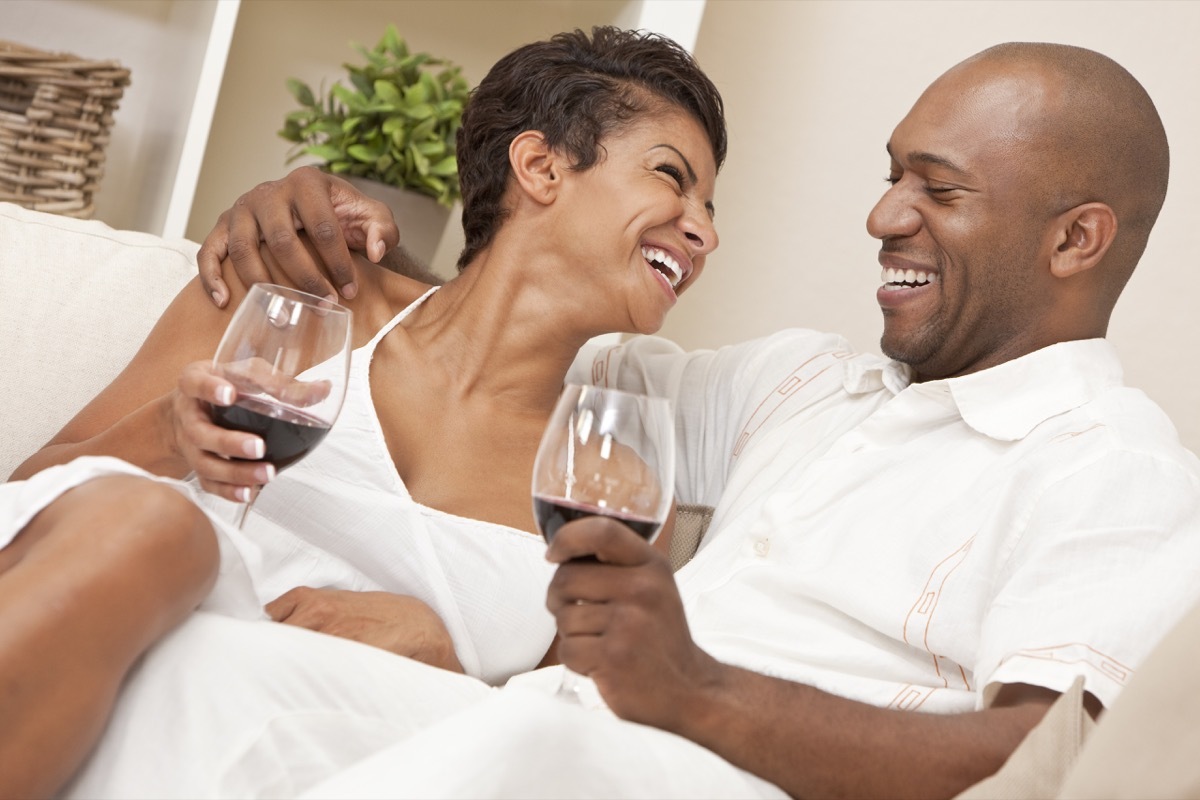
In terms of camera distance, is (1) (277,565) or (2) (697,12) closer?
(1) (277,565)

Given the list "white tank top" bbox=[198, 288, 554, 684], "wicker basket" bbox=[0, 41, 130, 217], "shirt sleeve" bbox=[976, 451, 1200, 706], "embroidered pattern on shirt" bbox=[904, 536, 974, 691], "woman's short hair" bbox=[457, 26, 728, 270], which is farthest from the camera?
"wicker basket" bbox=[0, 41, 130, 217]

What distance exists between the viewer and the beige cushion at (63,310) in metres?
1.67

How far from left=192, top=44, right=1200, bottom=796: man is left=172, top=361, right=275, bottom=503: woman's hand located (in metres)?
0.32

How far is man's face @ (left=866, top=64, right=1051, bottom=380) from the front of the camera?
1613 millimetres

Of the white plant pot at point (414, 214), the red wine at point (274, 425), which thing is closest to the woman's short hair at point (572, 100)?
the white plant pot at point (414, 214)

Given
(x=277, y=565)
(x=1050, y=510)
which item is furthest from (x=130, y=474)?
(x=1050, y=510)

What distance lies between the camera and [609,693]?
1.03 meters

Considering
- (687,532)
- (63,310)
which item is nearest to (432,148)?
(63,310)

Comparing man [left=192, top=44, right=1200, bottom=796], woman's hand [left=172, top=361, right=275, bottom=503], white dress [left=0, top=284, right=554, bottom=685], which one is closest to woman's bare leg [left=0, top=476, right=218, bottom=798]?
woman's hand [left=172, top=361, right=275, bottom=503]

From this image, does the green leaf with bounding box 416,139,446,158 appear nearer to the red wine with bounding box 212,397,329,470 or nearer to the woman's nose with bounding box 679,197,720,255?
the woman's nose with bounding box 679,197,720,255

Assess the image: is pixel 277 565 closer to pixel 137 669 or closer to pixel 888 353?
pixel 137 669

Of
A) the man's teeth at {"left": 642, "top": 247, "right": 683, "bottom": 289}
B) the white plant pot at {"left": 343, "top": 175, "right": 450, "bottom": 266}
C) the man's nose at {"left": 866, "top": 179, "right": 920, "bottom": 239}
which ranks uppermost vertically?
the man's nose at {"left": 866, "top": 179, "right": 920, "bottom": 239}

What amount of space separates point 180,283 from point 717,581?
877 millimetres

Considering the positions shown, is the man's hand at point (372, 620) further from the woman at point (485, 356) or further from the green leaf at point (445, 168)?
the green leaf at point (445, 168)
